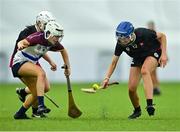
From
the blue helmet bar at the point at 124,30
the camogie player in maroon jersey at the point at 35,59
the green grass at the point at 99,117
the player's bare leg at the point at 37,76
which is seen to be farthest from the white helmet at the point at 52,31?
the green grass at the point at 99,117

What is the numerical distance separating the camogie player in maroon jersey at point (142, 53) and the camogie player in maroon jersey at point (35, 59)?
0.94 meters

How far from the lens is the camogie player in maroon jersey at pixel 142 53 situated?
13.4 m

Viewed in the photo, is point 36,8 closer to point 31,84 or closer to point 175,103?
point 175,103

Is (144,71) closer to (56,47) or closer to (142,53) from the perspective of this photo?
(142,53)

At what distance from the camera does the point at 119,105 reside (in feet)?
57.3

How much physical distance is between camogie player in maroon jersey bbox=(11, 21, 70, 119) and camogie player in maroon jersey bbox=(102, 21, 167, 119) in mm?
938

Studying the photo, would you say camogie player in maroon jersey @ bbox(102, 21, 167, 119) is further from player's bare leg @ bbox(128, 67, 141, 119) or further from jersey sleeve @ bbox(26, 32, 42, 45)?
jersey sleeve @ bbox(26, 32, 42, 45)

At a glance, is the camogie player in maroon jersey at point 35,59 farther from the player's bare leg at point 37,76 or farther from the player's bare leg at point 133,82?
the player's bare leg at point 133,82

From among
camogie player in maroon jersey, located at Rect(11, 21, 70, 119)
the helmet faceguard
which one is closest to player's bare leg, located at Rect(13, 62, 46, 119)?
camogie player in maroon jersey, located at Rect(11, 21, 70, 119)

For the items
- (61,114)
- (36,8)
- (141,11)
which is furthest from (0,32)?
(61,114)

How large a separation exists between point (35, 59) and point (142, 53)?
1630mm

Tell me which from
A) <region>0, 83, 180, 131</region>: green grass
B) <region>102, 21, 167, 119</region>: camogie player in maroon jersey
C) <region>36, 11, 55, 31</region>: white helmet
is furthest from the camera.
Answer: <region>36, 11, 55, 31</region>: white helmet

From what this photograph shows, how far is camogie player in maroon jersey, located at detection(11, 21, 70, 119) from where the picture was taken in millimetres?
13047

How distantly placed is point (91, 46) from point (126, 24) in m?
15.8
